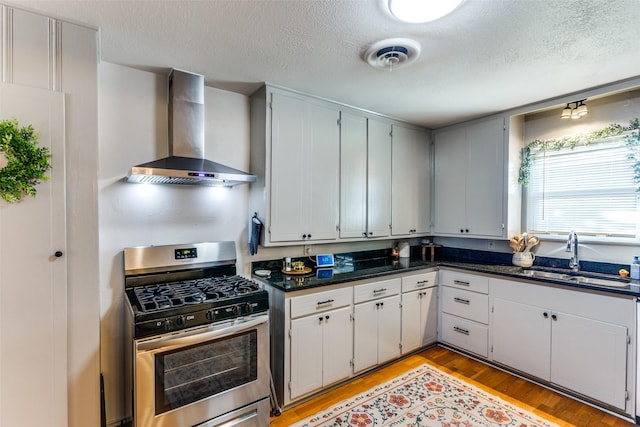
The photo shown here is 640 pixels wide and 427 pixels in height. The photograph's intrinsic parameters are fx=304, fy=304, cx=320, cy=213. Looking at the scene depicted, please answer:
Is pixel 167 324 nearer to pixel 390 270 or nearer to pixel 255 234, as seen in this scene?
pixel 255 234

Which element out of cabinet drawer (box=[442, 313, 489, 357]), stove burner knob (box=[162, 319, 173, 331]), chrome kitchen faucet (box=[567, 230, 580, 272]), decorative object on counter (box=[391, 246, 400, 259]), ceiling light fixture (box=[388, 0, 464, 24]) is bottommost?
cabinet drawer (box=[442, 313, 489, 357])

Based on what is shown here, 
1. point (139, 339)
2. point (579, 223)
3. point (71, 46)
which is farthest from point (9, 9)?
point (579, 223)

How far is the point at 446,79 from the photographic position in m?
2.35

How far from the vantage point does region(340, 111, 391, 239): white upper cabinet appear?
2.97m

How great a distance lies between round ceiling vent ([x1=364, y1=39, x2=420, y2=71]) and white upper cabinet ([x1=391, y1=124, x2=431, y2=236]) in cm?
139

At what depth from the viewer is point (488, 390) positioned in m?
2.50

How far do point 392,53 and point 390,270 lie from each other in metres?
1.82

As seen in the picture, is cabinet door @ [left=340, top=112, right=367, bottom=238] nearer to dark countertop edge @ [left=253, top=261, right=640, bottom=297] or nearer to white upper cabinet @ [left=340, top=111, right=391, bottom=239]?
white upper cabinet @ [left=340, top=111, right=391, bottom=239]

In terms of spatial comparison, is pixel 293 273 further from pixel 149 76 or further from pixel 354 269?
pixel 149 76

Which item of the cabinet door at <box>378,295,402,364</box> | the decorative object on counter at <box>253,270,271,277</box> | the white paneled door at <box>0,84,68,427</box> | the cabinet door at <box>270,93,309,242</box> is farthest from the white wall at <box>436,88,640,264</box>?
the white paneled door at <box>0,84,68,427</box>

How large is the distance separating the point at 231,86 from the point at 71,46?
3.45 ft

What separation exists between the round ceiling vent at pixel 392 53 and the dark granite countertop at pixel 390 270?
1.63m

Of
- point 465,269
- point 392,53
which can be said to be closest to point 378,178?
point 465,269

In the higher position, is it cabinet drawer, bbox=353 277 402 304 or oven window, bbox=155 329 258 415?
cabinet drawer, bbox=353 277 402 304
